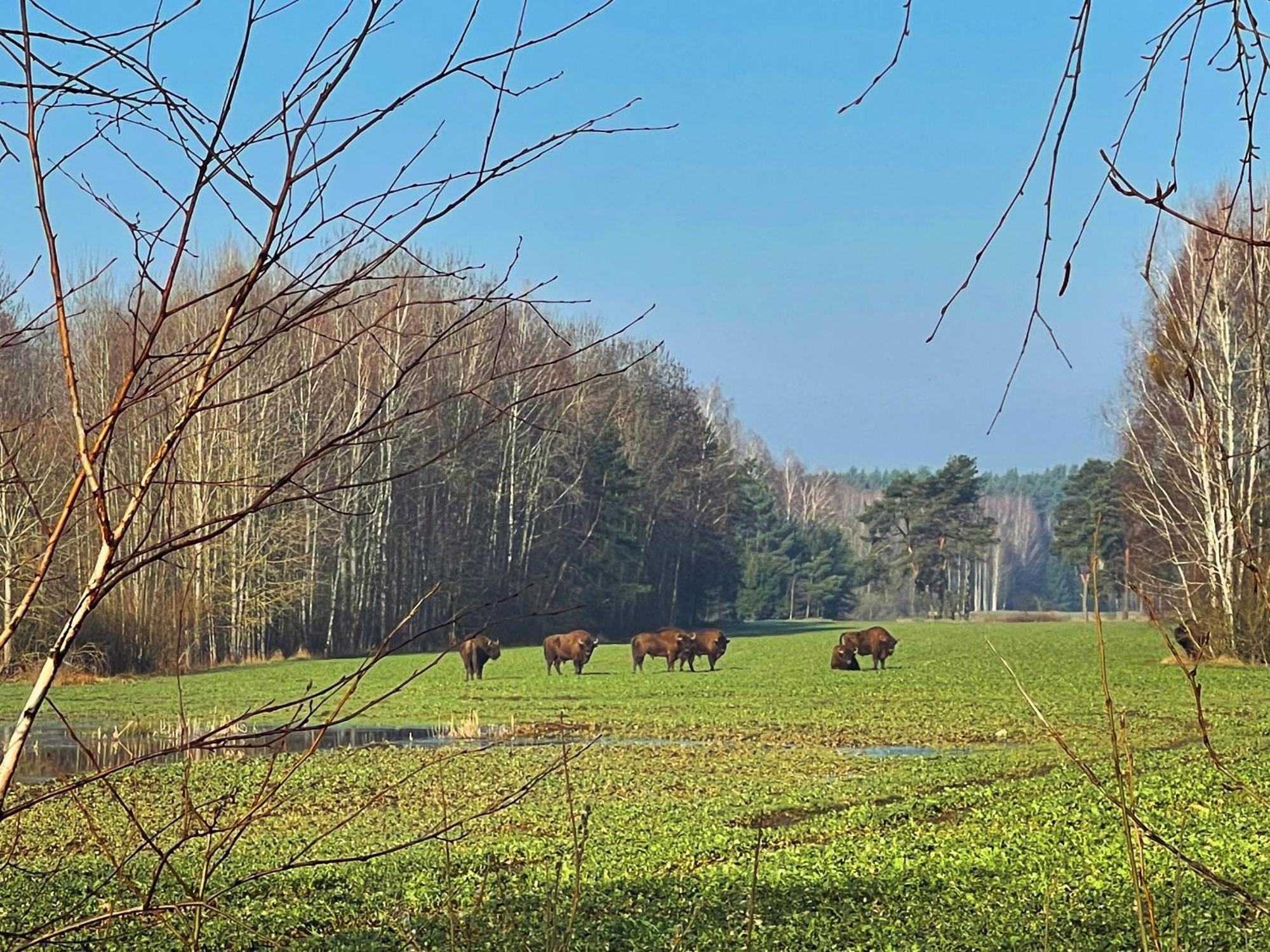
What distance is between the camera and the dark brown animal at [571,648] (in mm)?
30500

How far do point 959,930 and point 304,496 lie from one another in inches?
194

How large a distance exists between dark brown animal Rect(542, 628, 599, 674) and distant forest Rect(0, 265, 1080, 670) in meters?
2.94

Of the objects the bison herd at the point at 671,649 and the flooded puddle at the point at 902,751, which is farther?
the bison herd at the point at 671,649

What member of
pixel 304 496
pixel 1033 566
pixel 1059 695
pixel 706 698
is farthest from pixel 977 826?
pixel 1033 566

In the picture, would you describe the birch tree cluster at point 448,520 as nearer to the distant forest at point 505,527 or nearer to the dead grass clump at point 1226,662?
the distant forest at point 505,527

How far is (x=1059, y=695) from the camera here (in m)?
21.3

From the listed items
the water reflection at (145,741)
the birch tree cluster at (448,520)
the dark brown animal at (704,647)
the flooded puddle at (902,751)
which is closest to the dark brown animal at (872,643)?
the dark brown animal at (704,647)

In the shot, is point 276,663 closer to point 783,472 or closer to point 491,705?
point 491,705

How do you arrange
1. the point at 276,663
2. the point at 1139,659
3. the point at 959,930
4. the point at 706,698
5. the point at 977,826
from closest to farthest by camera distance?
the point at 959,930 → the point at 977,826 → the point at 706,698 → the point at 1139,659 → the point at 276,663

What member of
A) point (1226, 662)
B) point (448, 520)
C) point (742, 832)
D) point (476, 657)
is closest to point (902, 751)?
point (742, 832)

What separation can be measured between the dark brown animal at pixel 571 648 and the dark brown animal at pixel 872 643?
214 inches

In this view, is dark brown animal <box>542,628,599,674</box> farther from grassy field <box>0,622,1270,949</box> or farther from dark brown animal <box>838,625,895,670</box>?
grassy field <box>0,622,1270,949</box>

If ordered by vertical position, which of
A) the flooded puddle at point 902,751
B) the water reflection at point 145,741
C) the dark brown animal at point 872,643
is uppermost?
the dark brown animal at point 872,643

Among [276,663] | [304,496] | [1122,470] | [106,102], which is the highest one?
[1122,470]
